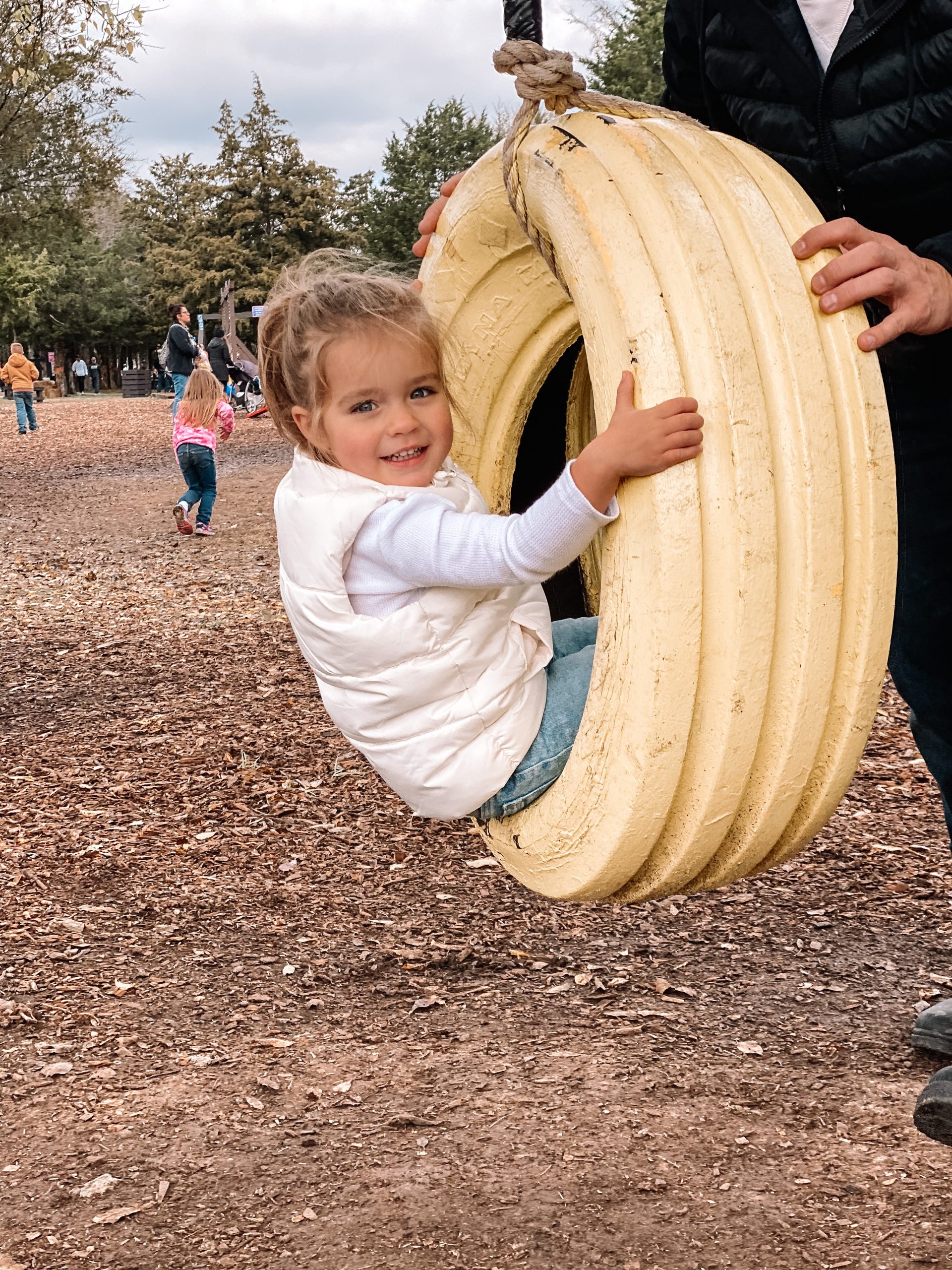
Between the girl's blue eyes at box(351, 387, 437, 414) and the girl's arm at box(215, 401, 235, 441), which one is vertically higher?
the girl's arm at box(215, 401, 235, 441)

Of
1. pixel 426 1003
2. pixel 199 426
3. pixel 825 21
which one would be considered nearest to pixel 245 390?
pixel 199 426

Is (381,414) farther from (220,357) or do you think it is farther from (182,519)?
(220,357)

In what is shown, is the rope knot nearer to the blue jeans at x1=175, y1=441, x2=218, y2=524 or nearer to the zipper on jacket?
the zipper on jacket

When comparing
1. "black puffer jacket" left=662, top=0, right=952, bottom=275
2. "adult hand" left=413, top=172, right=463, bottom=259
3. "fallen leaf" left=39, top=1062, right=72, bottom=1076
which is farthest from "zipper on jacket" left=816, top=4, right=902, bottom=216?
"fallen leaf" left=39, top=1062, right=72, bottom=1076

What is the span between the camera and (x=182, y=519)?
11.7 meters

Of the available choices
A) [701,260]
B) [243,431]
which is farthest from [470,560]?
[243,431]

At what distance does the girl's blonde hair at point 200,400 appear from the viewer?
10.7m

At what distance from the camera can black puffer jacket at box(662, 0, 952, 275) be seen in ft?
6.67

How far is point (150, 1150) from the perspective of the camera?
9.62 ft

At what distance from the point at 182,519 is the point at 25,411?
14094 millimetres

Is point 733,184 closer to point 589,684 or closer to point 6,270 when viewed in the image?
point 589,684

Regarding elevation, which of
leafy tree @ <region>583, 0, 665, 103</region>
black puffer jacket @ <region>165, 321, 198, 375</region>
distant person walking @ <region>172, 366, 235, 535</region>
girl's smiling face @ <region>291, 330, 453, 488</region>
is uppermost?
leafy tree @ <region>583, 0, 665, 103</region>

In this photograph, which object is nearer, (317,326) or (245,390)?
(317,326)

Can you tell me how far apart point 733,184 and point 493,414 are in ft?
3.10
